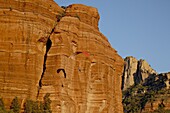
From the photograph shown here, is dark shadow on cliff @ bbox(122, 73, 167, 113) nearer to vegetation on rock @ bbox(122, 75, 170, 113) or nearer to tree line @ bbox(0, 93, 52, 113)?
vegetation on rock @ bbox(122, 75, 170, 113)

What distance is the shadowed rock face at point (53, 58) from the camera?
225 ft

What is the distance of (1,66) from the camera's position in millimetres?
68062

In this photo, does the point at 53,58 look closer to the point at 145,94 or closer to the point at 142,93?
the point at 145,94

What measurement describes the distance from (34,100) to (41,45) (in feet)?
28.4

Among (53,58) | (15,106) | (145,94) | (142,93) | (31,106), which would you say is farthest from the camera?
(142,93)

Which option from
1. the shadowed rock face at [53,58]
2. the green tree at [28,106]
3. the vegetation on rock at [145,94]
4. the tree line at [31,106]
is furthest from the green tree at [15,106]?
the vegetation on rock at [145,94]

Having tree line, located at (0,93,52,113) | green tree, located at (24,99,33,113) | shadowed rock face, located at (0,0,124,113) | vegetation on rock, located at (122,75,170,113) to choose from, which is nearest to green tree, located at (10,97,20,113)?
tree line, located at (0,93,52,113)

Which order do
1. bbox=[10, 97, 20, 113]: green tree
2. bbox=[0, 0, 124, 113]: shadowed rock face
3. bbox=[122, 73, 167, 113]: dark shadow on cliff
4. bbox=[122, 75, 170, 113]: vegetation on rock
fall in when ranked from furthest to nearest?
bbox=[122, 73, 167, 113]: dark shadow on cliff < bbox=[122, 75, 170, 113]: vegetation on rock < bbox=[0, 0, 124, 113]: shadowed rock face < bbox=[10, 97, 20, 113]: green tree

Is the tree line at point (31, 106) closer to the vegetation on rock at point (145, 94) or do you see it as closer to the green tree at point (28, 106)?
the green tree at point (28, 106)

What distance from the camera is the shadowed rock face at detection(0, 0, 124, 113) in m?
68.5

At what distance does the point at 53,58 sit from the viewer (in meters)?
70.9

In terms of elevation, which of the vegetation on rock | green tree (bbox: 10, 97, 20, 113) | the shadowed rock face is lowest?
green tree (bbox: 10, 97, 20, 113)

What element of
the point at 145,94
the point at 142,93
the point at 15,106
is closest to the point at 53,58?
the point at 15,106

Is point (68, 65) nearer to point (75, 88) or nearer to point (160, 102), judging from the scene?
point (75, 88)
